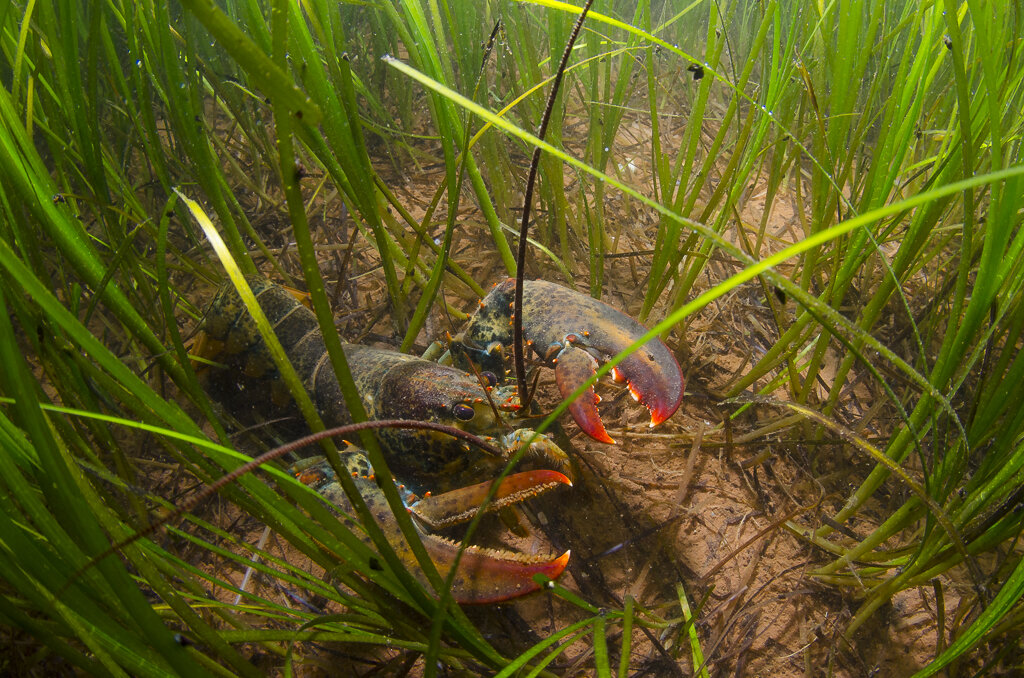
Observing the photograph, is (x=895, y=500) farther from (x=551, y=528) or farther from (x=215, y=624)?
(x=215, y=624)

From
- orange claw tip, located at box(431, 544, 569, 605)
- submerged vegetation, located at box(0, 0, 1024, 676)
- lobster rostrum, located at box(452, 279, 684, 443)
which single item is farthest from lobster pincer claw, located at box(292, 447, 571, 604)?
→ lobster rostrum, located at box(452, 279, 684, 443)

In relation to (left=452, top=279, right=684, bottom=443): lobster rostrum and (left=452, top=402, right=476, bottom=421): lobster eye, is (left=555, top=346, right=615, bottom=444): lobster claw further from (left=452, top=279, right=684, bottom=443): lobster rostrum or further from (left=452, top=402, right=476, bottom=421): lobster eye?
(left=452, top=402, right=476, bottom=421): lobster eye

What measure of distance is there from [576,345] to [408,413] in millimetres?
797

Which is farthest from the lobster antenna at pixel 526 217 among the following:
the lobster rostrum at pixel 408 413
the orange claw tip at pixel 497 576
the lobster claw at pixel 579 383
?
the orange claw tip at pixel 497 576

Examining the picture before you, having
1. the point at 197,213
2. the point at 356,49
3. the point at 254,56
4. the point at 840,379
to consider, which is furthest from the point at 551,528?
the point at 356,49

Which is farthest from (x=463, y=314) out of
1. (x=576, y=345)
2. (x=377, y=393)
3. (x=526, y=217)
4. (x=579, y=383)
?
(x=526, y=217)

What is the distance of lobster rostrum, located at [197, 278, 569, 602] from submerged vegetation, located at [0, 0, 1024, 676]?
7.4 inches

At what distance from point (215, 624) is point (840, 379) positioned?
2.53 m

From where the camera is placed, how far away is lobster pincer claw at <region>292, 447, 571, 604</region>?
5.07 ft

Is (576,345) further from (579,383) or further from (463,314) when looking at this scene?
(463,314)

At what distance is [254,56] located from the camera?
655 mm

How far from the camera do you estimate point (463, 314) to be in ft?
9.16

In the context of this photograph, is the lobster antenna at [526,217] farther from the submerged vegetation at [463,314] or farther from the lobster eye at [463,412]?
the lobster eye at [463,412]

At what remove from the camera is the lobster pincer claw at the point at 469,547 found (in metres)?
1.54
